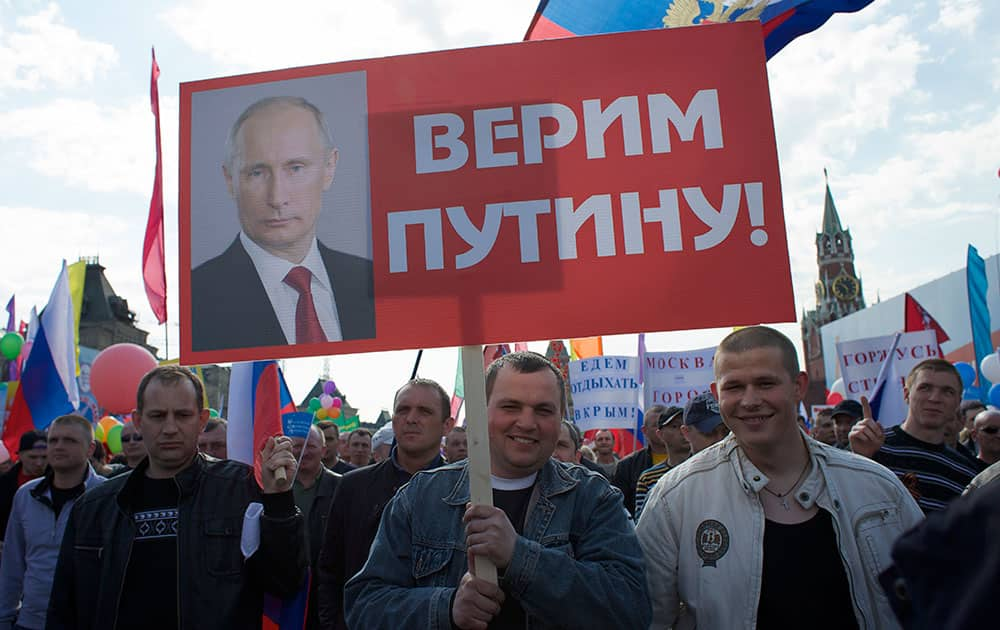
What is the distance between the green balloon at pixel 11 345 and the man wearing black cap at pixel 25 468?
38.5 ft

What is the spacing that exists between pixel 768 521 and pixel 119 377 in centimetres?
1135

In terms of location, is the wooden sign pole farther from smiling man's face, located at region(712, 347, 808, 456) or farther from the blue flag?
the blue flag

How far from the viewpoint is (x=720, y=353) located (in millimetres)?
2854

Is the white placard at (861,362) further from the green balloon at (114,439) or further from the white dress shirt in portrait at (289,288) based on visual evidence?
the green balloon at (114,439)

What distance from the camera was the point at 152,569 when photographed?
3.39 metres

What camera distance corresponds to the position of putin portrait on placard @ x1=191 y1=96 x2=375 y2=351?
2762 millimetres

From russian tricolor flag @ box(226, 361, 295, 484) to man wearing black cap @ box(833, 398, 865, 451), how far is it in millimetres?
4989

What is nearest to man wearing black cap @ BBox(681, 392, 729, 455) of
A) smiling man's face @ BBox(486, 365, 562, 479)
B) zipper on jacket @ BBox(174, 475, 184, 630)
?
smiling man's face @ BBox(486, 365, 562, 479)

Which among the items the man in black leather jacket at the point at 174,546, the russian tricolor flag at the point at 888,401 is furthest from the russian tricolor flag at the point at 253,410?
the russian tricolor flag at the point at 888,401

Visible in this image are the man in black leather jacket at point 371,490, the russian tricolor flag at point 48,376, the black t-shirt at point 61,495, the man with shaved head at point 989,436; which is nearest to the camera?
the man in black leather jacket at point 371,490

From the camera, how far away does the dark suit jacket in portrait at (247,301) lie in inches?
108

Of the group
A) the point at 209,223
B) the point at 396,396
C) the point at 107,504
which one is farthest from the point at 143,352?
the point at 209,223

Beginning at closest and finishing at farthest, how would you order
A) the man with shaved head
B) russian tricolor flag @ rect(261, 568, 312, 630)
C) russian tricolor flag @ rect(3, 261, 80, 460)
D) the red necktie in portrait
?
the red necktie in portrait
russian tricolor flag @ rect(261, 568, 312, 630)
the man with shaved head
russian tricolor flag @ rect(3, 261, 80, 460)

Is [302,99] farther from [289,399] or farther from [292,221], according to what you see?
[289,399]
